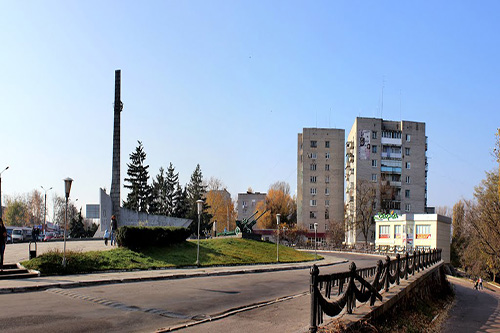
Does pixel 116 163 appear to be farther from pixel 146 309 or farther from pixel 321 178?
pixel 321 178

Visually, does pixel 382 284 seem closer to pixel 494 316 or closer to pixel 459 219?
pixel 494 316

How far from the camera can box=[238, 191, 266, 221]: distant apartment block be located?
11844cm

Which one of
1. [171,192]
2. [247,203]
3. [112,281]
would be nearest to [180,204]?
[171,192]

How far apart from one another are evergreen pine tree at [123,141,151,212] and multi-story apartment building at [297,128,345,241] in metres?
32.0

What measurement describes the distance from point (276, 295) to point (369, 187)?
69080mm

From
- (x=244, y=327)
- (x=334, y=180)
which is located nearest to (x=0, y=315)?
(x=244, y=327)

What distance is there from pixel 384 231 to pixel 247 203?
56.4m

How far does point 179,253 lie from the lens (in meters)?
27.0

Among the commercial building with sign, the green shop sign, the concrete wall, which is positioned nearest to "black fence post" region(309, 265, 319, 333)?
the concrete wall

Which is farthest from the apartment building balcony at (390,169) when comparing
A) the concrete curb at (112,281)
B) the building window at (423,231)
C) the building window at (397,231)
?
the concrete curb at (112,281)

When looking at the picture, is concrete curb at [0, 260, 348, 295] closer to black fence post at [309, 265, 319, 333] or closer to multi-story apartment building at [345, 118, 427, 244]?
black fence post at [309, 265, 319, 333]

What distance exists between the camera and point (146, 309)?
36.0ft

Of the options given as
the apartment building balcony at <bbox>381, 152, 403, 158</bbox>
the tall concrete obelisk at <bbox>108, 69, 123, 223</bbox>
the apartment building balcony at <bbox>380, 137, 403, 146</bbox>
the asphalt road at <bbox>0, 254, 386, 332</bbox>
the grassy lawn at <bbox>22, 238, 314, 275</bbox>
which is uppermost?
the apartment building balcony at <bbox>380, 137, 403, 146</bbox>

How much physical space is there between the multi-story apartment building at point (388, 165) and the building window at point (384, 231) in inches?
625
